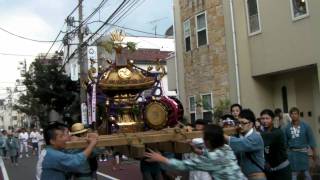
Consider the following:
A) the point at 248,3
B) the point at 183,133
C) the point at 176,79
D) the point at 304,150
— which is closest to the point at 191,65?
the point at 176,79

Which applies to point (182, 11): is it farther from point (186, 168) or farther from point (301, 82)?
point (186, 168)

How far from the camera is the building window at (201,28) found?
20109 millimetres

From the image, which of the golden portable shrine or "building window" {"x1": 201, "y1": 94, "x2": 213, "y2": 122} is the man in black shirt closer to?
the golden portable shrine

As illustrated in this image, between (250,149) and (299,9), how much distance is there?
1032 cm

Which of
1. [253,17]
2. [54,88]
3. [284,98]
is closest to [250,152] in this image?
[284,98]

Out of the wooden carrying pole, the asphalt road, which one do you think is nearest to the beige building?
the asphalt road

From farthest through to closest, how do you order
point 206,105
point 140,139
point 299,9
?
point 206,105 → point 299,9 → point 140,139

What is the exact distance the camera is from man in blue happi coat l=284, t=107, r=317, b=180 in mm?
9734

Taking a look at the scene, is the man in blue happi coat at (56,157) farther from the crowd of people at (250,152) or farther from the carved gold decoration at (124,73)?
the carved gold decoration at (124,73)

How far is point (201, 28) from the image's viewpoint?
802 inches

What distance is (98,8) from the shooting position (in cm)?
2039

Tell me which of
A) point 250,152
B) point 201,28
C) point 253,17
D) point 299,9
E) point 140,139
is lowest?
point 250,152

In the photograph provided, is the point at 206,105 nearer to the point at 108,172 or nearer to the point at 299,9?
the point at 108,172

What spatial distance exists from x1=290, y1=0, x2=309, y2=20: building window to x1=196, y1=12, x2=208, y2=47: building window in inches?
180
